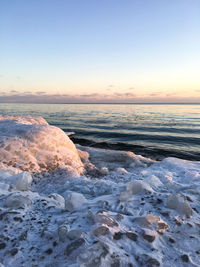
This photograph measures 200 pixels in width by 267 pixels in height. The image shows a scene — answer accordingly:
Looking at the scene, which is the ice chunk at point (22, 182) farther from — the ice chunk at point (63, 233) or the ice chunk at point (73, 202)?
the ice chunk at point (63, 233)

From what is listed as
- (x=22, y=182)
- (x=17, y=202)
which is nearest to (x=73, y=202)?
(x=17, y=202)

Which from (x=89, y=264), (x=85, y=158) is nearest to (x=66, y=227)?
(x=89, y=264)

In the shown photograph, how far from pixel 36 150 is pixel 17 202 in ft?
7.60

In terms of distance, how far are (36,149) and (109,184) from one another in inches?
80.8

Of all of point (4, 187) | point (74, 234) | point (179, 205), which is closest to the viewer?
point (74, 234)

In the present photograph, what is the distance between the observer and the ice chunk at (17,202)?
71.4 inches

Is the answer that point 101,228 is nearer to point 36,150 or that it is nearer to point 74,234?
point 74,234

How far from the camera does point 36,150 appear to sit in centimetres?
405

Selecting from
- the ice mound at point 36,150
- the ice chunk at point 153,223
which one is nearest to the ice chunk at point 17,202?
the ice chunk at point 153,223

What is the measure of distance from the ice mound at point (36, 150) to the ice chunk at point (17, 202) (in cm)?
184

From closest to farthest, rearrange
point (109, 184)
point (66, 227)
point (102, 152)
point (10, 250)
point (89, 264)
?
1. point (89, 264)
2. point (10, 250)
3. point (66, 227)
4. point (109, 184)
5. point (102, 152)

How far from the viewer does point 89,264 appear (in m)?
1.11

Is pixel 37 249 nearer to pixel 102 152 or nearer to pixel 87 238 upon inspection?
pixel 87 238

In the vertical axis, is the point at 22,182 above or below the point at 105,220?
below
